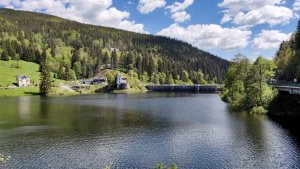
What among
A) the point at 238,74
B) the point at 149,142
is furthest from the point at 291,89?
the point at 149,142

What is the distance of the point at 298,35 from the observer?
150875 mm

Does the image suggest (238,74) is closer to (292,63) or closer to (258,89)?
(292,63)

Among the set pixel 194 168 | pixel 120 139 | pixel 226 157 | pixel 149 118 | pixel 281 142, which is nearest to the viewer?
pixel 194 168

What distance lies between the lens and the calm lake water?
188ft

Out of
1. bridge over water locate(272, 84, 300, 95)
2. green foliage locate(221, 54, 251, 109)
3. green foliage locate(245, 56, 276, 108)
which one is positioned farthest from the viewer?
green foliage locate(221, 54, 251, 109)

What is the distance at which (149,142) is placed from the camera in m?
71.8

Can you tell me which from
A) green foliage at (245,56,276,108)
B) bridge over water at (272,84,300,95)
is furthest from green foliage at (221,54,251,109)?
bridge over water at (272,84,300,95)

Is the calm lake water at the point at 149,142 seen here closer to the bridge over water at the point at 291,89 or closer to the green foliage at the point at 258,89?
the bridge over water at the point at 291,89

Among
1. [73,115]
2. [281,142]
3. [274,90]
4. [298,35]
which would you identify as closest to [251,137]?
[281,142]

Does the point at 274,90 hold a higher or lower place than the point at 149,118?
higher

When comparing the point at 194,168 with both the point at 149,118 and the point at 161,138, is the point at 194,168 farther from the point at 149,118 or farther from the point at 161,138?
the point at 149,118

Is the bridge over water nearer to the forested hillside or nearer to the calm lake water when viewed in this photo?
the forested hillside

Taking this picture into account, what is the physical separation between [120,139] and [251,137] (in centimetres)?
2961

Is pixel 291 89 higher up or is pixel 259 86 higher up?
pixel 259 86
